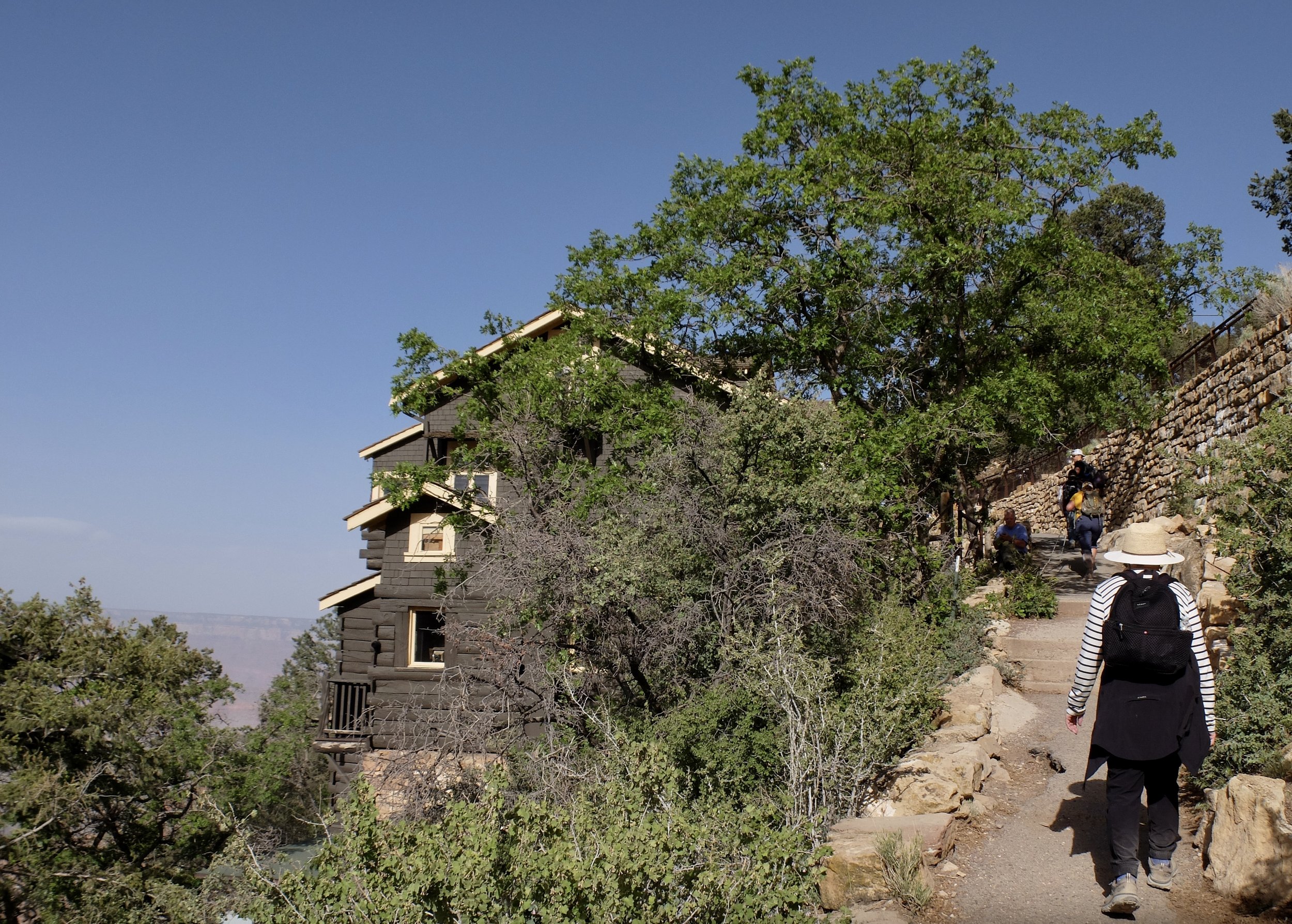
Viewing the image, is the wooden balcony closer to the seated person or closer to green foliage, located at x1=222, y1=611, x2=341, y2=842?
green foliage, located at x1=222, y1=611, x2=341, y2=842

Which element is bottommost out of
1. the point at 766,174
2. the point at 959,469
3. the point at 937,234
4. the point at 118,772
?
the point at 118,772

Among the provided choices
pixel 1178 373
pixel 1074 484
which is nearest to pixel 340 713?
pixel 1074 484

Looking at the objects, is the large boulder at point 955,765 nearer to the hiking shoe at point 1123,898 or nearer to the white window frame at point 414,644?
the hiking shoe at point 1123,898

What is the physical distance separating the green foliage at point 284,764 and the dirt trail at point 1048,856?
→ 63.0 ft

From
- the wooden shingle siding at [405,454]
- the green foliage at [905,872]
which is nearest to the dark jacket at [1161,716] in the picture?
the green foliage at [905,872]

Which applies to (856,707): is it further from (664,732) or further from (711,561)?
(711,561)

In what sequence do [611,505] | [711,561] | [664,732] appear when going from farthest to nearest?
[611,505], [711,561], [664,732]

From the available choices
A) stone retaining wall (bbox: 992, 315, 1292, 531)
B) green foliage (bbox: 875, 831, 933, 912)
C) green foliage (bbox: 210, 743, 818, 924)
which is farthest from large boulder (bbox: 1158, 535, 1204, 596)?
green foliage (bbox: 210, 743, 818, 924)

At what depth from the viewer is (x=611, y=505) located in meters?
10.9

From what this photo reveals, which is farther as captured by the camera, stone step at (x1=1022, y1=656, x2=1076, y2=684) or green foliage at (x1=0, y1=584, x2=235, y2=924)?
green foliage at (x1=0, y1=584, x2=235, y2=924)

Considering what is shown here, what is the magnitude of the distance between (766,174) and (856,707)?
28.2 feet

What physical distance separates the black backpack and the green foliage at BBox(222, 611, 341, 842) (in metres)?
21.1

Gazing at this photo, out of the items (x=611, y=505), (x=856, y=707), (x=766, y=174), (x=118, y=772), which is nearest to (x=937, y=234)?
(x=766, y=174)

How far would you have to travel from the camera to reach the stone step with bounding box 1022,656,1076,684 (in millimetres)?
10602
